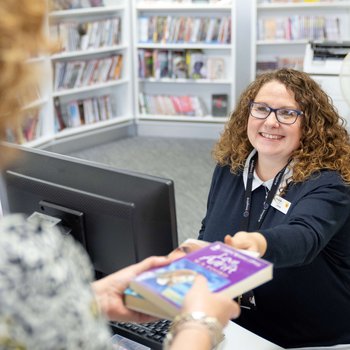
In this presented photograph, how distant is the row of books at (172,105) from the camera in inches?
245

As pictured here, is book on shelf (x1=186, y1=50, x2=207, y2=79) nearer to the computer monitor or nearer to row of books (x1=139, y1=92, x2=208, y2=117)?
row of books (x1=139, y1=92, x2=208, y2=117)

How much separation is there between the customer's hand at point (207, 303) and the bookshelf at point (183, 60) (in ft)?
16.4

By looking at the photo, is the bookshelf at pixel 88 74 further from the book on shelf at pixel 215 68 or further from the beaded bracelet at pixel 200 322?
the beaded bracelet at pixel 200 322

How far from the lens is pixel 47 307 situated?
2.94 feet

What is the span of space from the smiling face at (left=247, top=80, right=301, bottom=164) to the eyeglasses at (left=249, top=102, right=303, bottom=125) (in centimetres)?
1

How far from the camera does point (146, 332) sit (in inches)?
60.2

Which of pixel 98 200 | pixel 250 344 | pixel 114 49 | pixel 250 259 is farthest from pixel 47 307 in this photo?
pixel 114 49

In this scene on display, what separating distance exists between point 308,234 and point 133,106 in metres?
4.97

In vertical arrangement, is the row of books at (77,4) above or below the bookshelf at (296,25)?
above

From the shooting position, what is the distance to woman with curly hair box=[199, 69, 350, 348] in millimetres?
1729

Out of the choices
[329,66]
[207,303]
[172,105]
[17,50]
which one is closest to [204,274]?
[207,303]

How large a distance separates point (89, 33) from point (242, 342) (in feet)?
15.5

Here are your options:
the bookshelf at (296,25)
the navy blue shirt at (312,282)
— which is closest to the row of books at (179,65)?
the bookshelf at (296,25)

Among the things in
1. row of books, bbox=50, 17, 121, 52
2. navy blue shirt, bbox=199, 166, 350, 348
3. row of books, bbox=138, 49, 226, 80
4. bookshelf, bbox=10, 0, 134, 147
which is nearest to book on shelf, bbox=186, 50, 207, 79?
row of books, bbox=138, 49, 226, 80
